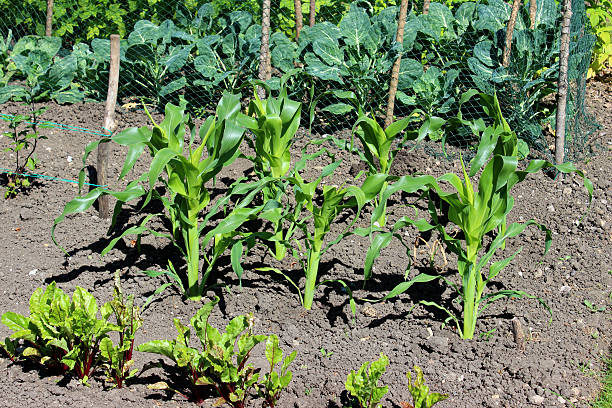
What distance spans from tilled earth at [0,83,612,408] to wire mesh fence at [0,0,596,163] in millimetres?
705

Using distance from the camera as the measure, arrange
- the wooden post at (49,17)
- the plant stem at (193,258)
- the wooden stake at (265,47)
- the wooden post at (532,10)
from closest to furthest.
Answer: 1. the plant stem at (193,258)
2. the wooden stake at (265,47)
3. the wooden post at (532,10)
4. the wooden post at (49,17)

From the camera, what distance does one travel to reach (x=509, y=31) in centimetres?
551

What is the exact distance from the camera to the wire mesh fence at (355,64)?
5559 mm

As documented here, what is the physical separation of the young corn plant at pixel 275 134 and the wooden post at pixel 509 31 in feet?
7.02

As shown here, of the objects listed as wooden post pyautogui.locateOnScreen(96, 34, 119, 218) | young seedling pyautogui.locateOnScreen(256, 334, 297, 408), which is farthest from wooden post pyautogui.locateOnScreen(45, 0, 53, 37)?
young seedling pyautogui.locateOnScreen(256, 334, 297, 408)

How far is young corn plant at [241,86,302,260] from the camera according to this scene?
13.4 feet

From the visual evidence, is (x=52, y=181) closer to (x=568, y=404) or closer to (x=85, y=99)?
(x=85, y=99)

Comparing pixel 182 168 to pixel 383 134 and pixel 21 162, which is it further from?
pixel 21 162

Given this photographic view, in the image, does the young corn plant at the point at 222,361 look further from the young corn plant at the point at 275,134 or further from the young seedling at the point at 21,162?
the young seedling at the point at 21,162

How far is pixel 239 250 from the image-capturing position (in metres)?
3.70

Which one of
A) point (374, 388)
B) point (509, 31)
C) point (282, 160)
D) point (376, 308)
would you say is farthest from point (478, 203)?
point (509, 31)

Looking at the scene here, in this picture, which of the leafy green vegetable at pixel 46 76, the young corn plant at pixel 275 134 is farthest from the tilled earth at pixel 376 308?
the leafy green vegetable at pixel 46 76

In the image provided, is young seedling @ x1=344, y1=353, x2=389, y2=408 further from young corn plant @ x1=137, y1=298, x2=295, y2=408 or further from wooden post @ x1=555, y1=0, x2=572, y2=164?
wooden post @ x1=555, y1=0, x2=572, y2=164

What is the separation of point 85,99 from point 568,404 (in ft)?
14.6
